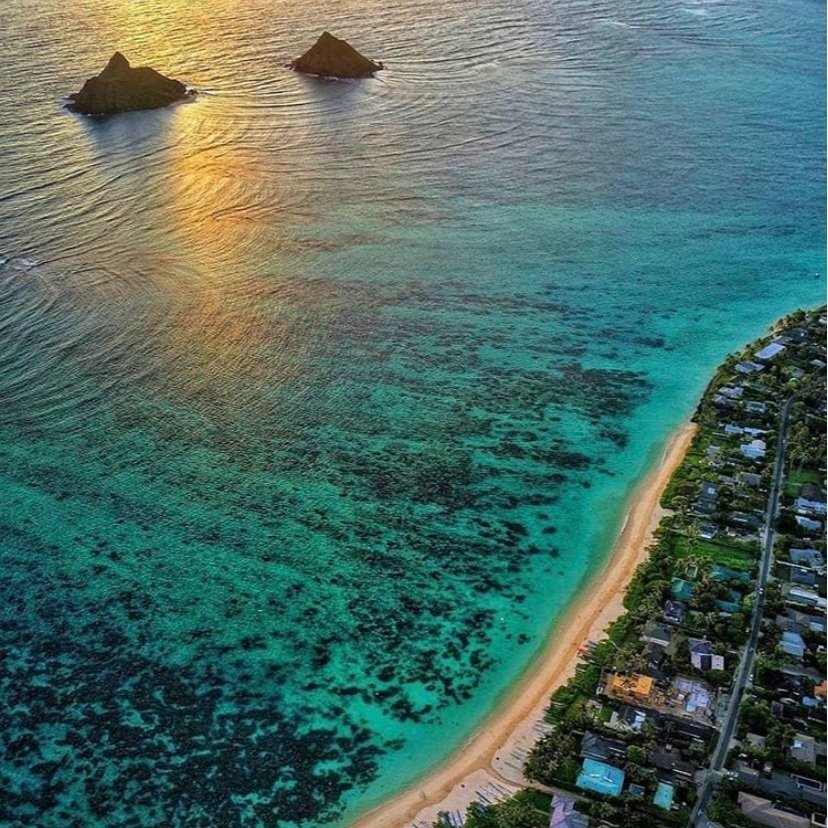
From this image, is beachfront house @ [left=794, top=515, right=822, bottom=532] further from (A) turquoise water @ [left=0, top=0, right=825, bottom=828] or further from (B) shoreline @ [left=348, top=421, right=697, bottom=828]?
(A) turquoise water @ [left=0, top=0, right=825, bottom=828]

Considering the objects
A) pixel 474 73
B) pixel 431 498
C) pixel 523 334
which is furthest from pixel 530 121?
pixel 431 498

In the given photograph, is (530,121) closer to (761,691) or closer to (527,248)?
(527,248)

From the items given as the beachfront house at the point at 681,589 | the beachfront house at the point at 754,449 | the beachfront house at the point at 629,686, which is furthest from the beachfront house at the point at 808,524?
the beachfront house at the point at 629,686

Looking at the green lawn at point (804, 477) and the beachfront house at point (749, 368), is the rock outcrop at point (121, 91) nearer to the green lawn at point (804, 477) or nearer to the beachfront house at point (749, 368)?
the beachfront house at point (749, 368)

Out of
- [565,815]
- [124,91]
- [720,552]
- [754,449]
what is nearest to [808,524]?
[720,552]

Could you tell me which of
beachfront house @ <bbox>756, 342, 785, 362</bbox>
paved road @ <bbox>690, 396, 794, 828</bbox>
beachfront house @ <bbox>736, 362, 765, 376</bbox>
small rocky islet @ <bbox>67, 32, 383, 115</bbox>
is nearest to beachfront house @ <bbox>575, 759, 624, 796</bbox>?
paved road @ <bbox>690, 396, 794, 828</bbox>

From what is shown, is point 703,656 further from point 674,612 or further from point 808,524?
point 808,524
